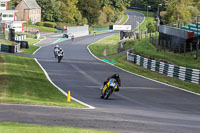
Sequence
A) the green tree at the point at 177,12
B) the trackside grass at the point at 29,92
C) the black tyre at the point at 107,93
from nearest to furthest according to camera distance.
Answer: the trackside grass at the point at 29,92 < the black tyre at the point at 107,93 < the green tree at the point at 177,12

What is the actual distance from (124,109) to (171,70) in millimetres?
20825

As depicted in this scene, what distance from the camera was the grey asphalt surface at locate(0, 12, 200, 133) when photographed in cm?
1334

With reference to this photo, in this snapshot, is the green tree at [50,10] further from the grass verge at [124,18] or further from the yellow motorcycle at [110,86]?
the yellow motorcycle at [110,86]

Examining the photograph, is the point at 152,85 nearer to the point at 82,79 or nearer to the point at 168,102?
the point at 82,79

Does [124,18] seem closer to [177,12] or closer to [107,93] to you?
[177,12]

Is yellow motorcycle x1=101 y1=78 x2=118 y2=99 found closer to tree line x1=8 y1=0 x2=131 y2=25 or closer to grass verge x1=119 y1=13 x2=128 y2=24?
tree line x1=8 y1=0 x2=131 y2=25

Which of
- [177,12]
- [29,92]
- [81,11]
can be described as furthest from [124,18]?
[29,92]

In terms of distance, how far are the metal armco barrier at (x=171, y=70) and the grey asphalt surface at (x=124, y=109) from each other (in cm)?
371

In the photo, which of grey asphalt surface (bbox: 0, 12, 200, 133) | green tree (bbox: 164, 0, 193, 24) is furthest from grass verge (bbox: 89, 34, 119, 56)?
grey asphalt surface (bbox: 0, 12, 200, 133)

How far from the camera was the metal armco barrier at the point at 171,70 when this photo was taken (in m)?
34.5

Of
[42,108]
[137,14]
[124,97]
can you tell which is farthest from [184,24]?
[137,14]

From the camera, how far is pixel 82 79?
32562 mm

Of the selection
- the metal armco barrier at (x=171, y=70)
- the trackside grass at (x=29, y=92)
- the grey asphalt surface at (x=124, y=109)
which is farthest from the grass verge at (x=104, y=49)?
the trackside grass at (x=29, y=92)

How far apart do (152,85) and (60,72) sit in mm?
9218
